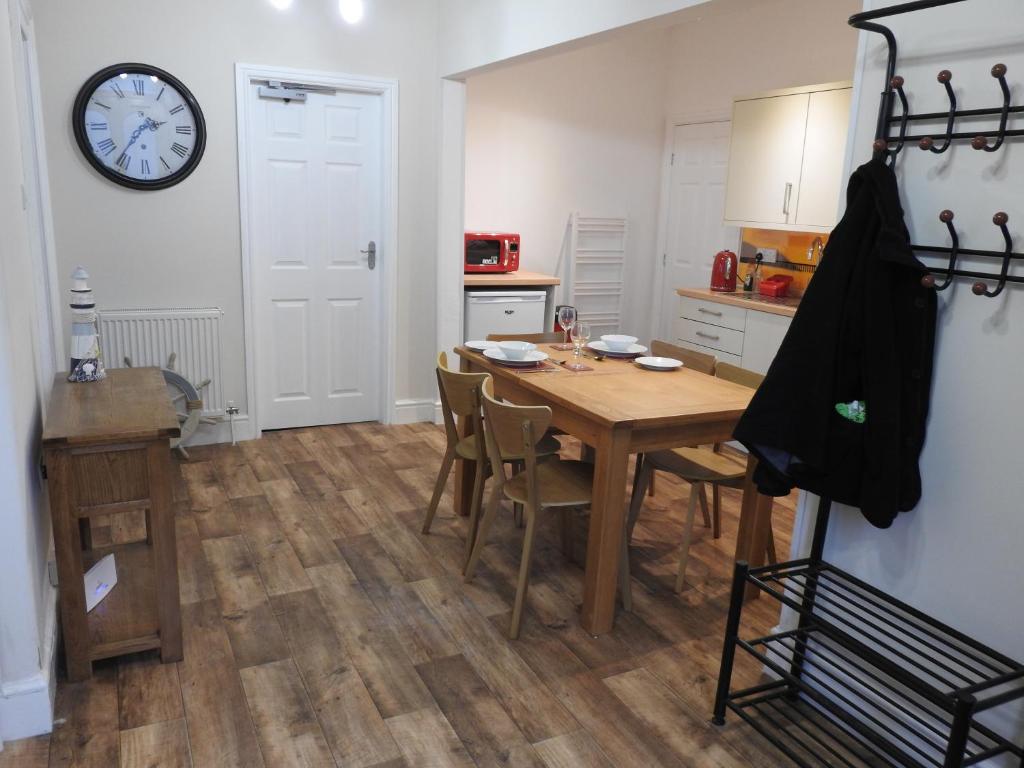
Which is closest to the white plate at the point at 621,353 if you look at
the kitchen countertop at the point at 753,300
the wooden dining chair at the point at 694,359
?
the wooden dining chair at the point at 694,359

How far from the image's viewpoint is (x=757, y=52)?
5.35 meters

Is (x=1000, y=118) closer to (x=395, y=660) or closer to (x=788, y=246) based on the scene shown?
(x=395, y=660)

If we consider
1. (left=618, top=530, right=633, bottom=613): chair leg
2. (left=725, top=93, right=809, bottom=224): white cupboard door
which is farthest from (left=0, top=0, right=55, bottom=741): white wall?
(left=725, top=93, right=809, bottom=224): white cupboard door

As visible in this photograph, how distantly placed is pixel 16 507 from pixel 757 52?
5071 millimetres

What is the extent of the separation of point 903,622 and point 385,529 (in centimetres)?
218

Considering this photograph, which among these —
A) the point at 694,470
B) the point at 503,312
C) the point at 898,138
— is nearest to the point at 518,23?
the point at 503,312

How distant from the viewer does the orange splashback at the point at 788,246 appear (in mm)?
5105

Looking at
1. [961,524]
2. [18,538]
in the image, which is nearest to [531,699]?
[961,524]

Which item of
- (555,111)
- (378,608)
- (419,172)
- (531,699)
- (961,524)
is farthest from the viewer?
(555,111)

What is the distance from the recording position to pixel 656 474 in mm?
4434

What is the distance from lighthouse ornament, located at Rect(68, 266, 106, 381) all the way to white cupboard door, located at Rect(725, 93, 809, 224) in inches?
147

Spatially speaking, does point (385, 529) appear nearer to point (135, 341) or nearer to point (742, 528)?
point (742, 528)

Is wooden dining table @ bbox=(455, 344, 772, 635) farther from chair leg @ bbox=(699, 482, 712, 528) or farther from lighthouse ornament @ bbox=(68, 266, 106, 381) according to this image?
lighthouse ornament @ bbox=(68, 266, 106, 381)

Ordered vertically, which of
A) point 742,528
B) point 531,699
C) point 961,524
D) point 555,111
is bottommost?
point 531,699
